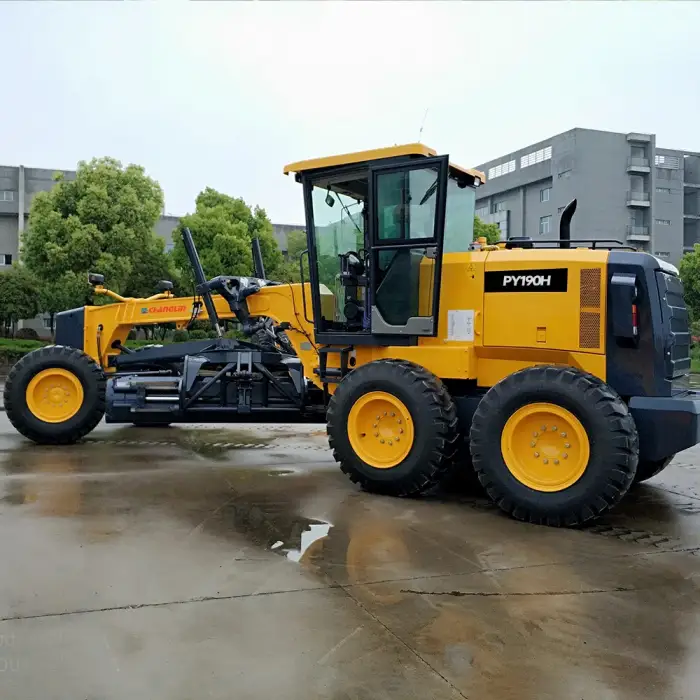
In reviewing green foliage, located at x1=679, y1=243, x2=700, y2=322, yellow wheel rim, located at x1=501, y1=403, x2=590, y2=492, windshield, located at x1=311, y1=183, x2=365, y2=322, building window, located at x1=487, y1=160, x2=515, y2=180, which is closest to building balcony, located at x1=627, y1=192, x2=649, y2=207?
building window, located at x1=487, y1=160, x2=515, y2=180

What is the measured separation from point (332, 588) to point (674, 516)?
331 centimetres

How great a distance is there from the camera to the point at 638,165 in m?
52.4

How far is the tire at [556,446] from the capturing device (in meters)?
5.32

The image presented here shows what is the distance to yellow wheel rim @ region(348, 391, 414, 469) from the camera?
6285 millimetres

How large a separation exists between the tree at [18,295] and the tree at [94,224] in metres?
3.65

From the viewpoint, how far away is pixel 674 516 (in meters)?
6.03

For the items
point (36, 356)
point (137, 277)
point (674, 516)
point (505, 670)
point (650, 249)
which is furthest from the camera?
point (650, 249)

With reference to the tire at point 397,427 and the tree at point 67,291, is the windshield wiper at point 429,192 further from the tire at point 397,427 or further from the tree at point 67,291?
the tree at point 67,291

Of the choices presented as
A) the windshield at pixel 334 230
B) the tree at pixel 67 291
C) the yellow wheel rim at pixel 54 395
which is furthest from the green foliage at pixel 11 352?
the windshield at pixel 334 230

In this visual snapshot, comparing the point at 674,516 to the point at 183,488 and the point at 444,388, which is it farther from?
the point at 183,488

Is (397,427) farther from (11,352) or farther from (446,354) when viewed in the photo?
(11,352)

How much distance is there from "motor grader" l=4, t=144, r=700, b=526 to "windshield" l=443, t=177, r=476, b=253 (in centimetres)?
2

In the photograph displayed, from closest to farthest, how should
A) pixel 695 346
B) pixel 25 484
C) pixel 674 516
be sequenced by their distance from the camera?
pixel 674 516 < pixel 25 484 < pixel 695 346

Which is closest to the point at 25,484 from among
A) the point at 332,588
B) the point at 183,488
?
the point at 183,488
